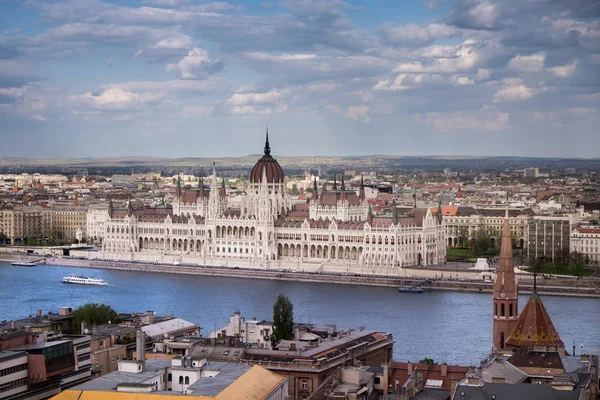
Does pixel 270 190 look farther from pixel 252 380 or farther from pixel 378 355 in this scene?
pixel 252 380

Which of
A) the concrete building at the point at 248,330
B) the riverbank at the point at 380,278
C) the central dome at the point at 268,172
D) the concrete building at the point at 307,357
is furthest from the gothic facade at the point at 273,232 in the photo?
the concrete building at the point at 307,357

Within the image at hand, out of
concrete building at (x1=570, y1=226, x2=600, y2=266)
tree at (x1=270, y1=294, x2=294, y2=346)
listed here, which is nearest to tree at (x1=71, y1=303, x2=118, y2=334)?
tree at (x1=270, y1=294, x2=294, y2=346)

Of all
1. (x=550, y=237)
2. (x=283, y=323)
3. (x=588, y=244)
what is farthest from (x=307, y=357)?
(x=550, y=237)

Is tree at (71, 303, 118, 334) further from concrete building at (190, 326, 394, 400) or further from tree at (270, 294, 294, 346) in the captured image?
concrete building at (190, 326, 394, 400)

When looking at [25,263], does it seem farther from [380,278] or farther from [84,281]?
[380,278]

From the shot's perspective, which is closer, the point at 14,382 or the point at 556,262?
the point at 14,382

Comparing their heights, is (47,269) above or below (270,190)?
below

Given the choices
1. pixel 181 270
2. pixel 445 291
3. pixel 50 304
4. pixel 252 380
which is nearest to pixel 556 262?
pixel 445 291
